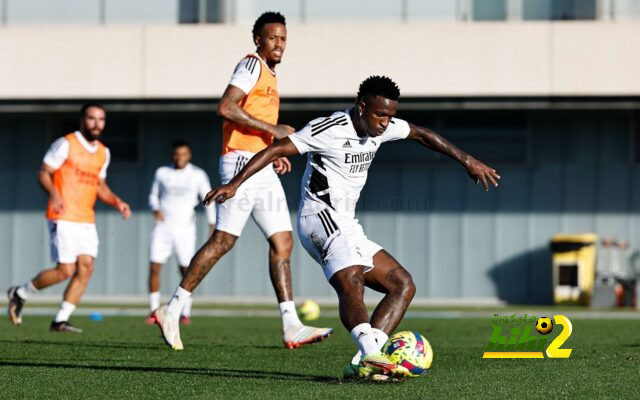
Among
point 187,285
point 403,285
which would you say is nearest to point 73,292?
→ point 187,285

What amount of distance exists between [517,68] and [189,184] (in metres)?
7.31

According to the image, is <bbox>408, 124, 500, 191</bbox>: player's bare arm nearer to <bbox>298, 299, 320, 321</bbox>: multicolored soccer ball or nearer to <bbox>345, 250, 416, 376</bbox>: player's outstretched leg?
<bbox>345, 250, 416, 376</bbox>: player's outstretched leg

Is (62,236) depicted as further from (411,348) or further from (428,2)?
(428,2)

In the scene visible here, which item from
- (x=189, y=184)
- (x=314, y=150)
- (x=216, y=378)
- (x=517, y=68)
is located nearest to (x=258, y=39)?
Answer: (x=314, y=150)

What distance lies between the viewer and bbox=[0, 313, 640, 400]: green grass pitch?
688cm

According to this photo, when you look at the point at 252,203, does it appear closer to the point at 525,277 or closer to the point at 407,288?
the point at 407,288

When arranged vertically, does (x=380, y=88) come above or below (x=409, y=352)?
above

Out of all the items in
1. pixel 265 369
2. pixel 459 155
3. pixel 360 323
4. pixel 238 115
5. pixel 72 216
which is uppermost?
pixel 238 115

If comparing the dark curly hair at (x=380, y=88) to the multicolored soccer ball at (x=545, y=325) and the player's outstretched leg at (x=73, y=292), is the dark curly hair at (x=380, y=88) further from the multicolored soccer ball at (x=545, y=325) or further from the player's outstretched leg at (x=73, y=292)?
the player's outstretched leg at (x=73, y=292)

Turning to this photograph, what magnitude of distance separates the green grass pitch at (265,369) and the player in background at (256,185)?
13.4 inches

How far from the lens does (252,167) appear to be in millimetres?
7527

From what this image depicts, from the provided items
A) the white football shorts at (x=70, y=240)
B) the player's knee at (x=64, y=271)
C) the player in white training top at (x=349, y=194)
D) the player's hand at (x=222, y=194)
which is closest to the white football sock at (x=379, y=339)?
the player in white training top at (x=349, y=194)

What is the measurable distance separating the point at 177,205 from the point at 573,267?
8.32 metres

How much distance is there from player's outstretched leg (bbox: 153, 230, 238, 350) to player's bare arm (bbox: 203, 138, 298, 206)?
2207 mm
